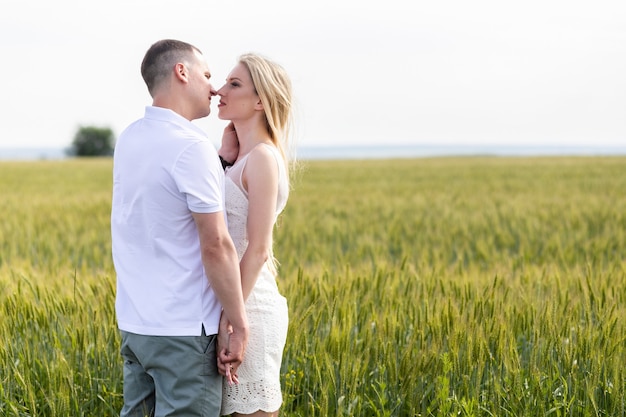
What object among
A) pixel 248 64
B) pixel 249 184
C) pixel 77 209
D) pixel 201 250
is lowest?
pixel 77 209

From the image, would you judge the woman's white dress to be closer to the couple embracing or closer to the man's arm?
the couple embracing

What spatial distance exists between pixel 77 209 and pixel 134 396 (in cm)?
845

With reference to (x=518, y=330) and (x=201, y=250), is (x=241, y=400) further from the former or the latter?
(x=518, y=330)

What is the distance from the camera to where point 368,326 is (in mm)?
3021

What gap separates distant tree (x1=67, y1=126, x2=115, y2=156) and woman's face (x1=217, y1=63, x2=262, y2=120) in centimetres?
7812

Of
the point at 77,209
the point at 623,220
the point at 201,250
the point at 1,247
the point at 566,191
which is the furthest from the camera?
the point at 566,191

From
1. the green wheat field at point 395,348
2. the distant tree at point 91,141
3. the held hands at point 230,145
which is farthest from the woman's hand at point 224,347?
the distant tree at point 91,141

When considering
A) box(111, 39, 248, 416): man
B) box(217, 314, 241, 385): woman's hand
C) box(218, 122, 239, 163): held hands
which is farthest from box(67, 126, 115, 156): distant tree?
box(217, 314, 241, 385): woman's hand

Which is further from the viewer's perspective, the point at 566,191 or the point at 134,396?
the point at 566,191

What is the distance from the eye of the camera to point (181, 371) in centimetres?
201

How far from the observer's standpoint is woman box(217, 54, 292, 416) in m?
2.12

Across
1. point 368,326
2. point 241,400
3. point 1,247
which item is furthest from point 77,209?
point 241,400

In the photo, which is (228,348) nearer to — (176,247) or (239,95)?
(176,247)

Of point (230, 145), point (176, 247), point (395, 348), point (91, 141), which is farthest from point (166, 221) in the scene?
point (91, 141)
